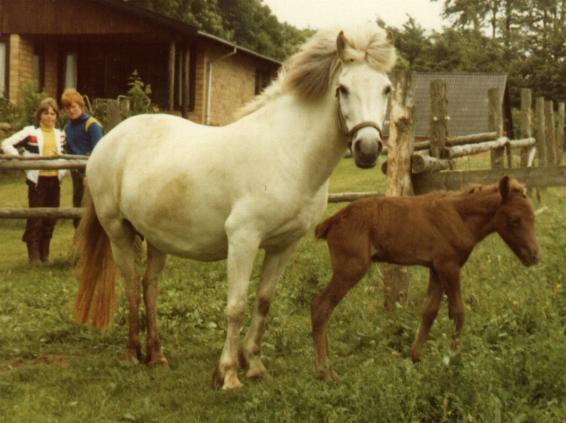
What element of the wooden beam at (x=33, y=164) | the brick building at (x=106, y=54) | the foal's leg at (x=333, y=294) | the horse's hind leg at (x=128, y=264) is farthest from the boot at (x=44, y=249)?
the brick building at (x=106, y=54)

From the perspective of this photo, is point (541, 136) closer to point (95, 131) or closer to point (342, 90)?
point (95, 131)

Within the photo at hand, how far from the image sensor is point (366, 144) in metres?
4.46

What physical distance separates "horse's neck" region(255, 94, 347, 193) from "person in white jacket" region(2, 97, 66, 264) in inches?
225

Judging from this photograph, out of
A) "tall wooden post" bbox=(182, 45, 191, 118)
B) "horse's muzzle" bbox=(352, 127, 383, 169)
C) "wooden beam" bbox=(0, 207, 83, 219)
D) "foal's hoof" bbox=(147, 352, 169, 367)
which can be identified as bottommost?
"foal's hoof" bbox=(147, 352, 169, 367)

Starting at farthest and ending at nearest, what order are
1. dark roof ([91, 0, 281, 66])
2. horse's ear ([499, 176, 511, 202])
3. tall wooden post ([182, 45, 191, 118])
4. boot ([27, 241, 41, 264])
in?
tall wooden post ([182, 45, 191, 118]) → dark roof ([91, 0, 281, 66]) → boot ([27, 241, 41, 264]) → horse's ear ([499, 176, 511, 202])

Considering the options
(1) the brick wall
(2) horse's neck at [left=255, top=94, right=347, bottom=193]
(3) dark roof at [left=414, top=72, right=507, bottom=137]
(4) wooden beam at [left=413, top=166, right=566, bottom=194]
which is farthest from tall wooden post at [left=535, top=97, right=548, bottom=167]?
(3) dark roof at [left=414, top=72, right=507, bottom=137]

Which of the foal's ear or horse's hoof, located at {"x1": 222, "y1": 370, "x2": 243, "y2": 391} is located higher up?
the foal's ear

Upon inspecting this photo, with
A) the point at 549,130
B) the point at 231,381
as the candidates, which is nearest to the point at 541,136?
the point at 549,130

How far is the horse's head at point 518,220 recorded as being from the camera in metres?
5.01

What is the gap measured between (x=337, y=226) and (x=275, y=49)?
43264 mm

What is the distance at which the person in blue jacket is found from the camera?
8.93m

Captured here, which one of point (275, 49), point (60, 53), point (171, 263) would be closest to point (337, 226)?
point (171, 263)

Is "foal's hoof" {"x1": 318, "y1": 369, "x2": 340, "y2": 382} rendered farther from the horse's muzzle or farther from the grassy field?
the horse's muzzle

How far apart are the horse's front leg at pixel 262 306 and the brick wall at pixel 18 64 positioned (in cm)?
1974
